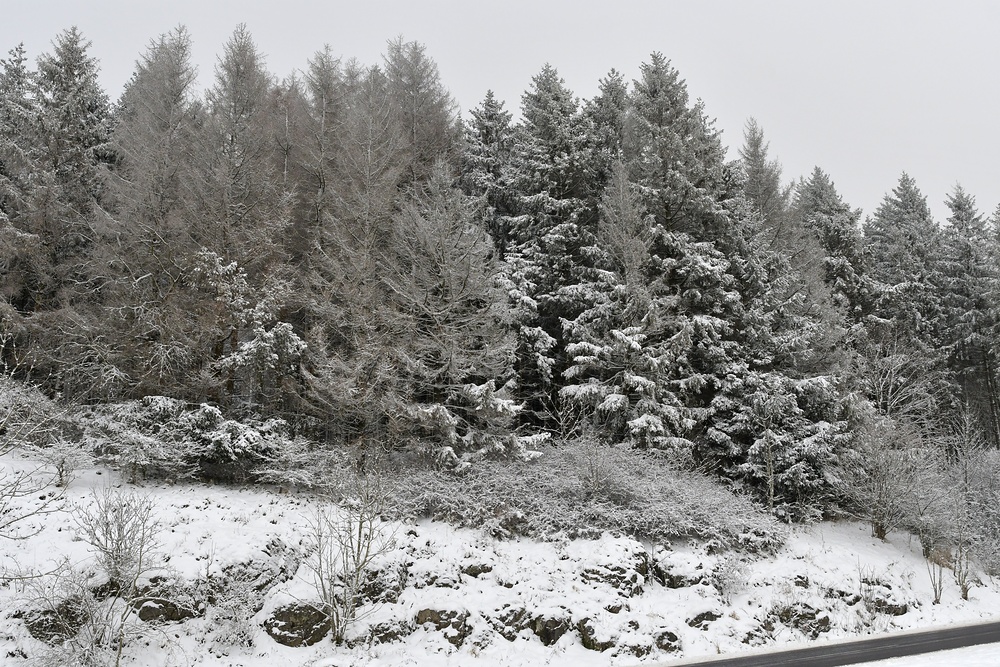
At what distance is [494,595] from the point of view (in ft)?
43.9

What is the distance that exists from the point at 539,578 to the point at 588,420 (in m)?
6.95

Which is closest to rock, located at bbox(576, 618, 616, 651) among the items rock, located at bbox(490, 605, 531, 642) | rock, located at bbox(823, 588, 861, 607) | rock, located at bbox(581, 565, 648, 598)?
rock, located at bbox(490, 605, 531, 642)

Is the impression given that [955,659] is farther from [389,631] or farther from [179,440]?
[179,440]

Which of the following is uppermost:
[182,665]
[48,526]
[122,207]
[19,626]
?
[122,207]

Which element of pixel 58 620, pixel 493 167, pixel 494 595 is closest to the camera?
pixel 58 620

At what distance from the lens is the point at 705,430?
21188 mm

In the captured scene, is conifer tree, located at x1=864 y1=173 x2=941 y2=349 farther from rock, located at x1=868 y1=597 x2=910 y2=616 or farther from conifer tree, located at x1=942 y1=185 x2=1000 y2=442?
rock, located at x1=868 y1=597 x2=910 y2=616

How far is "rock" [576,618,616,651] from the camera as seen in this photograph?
41.1 ft

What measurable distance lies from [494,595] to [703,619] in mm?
5205

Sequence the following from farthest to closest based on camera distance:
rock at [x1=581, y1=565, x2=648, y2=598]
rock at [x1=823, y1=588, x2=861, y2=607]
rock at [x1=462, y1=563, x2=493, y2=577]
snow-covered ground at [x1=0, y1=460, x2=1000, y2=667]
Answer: rock at [x1=823, y1=588, x2=861, y2=607], rock at [x1=581, y1=565, x2=648, y2=598], rock at [x1=462, y1=563, x2=493, y2=577], snow-covered ground at [x1=0, y1=460, x2=1000, y2=667]

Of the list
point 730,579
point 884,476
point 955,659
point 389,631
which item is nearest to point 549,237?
point 730,579

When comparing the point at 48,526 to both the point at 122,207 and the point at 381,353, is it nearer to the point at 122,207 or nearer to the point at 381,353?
the point at 381,353

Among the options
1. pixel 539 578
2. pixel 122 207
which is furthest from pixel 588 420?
pixel 122 207

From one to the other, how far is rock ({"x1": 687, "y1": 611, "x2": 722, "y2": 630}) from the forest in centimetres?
414
